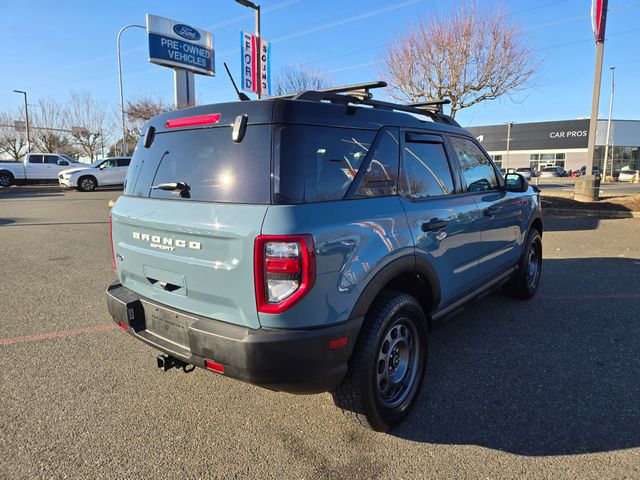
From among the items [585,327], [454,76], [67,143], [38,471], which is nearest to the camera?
[38,471]

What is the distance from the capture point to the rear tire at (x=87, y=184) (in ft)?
73.6

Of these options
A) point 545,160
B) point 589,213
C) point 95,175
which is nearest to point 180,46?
point 95,175

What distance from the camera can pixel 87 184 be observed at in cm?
2266

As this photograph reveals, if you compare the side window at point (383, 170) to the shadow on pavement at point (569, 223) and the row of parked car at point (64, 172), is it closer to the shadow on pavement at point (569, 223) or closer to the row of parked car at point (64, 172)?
the shadow on pavement at point (569, 223)

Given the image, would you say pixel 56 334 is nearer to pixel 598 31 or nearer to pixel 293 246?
pixel 293 246

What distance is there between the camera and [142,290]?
2787 millimetres

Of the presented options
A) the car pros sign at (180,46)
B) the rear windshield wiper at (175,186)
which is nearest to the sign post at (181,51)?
the car pros sign at (180,46)

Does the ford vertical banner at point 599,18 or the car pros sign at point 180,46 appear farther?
the car pros sign at point 180,46

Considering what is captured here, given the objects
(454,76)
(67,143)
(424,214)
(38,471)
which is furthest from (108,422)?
(67,143)

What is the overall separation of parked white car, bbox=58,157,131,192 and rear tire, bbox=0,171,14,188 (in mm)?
5148

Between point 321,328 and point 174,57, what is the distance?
66.6 feet

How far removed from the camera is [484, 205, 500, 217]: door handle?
3.79 m

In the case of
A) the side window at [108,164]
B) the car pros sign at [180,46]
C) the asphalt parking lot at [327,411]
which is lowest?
→ the asphalt parking lot at [327,411]

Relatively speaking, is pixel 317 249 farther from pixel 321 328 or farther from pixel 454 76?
pixel 454 76
